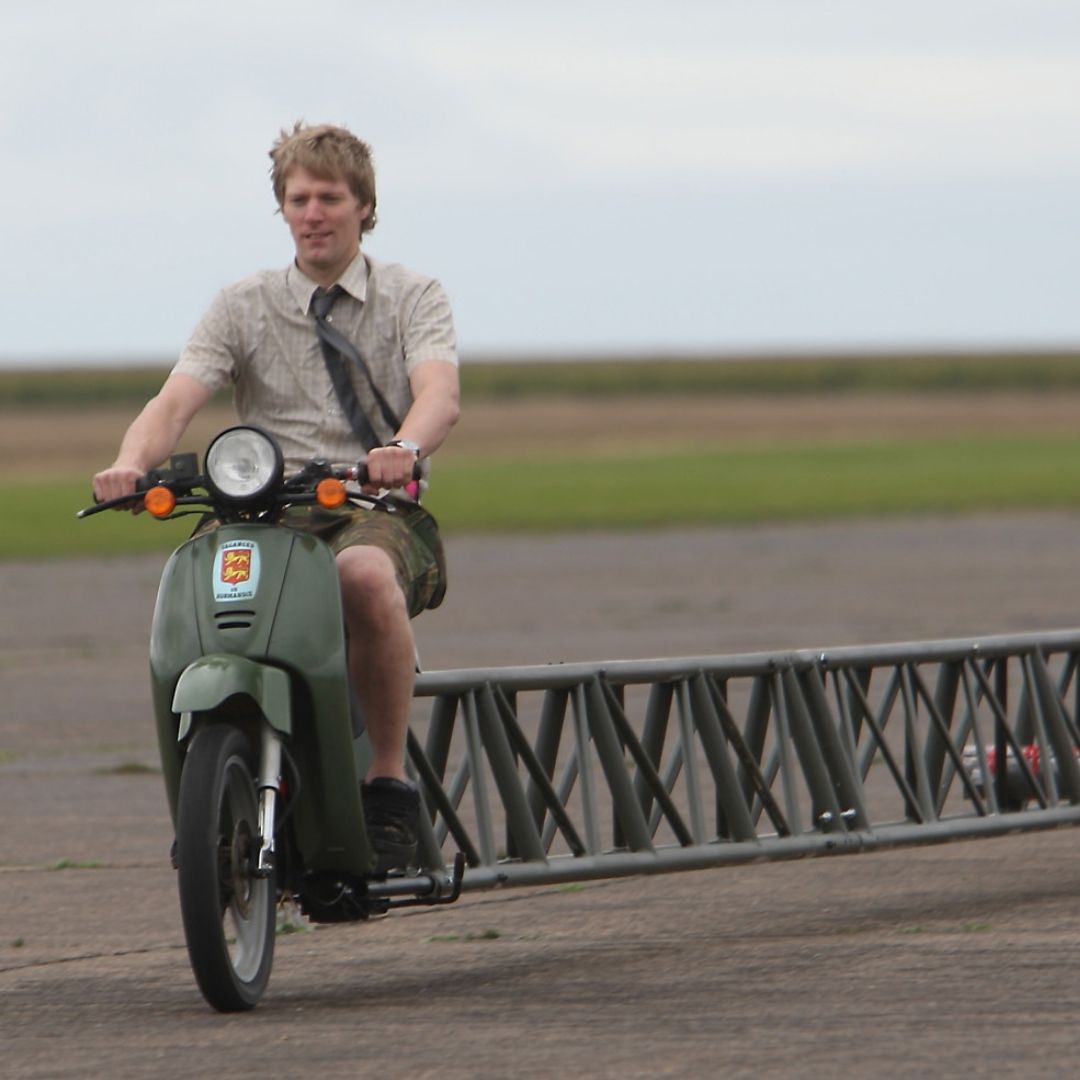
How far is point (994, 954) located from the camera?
7.00 m

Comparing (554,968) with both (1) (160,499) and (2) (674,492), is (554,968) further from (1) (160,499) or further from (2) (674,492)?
(2) (674,492)

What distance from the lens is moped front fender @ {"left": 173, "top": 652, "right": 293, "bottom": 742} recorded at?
6.05m

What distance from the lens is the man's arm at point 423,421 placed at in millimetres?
6096

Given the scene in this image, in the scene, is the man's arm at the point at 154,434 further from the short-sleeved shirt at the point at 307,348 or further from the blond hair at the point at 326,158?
the blond hair at the point at 326,158

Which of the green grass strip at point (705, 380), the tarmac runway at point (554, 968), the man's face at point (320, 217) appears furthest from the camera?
the green grass strip at point (705, 380)

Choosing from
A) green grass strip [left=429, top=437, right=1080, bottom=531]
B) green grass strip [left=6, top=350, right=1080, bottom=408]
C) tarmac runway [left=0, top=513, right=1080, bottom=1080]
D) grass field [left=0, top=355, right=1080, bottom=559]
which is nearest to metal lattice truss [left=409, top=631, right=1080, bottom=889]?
tarmac runway [left=0, top=513, right=1080, bottom=1080]

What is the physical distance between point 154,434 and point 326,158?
2.64ft

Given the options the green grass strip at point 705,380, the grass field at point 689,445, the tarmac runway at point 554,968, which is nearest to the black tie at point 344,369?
the tarmac runway at point 554,968

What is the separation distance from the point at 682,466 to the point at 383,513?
51.4 meters

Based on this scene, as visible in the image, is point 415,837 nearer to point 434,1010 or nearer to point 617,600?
point 434,1010

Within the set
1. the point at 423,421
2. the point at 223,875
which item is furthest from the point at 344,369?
the point at 223,875

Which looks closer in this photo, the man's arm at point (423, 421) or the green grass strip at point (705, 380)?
the man's arm at point (423, 421)

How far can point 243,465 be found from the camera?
623 cm

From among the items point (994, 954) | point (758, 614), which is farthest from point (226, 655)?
point (758, 614)
